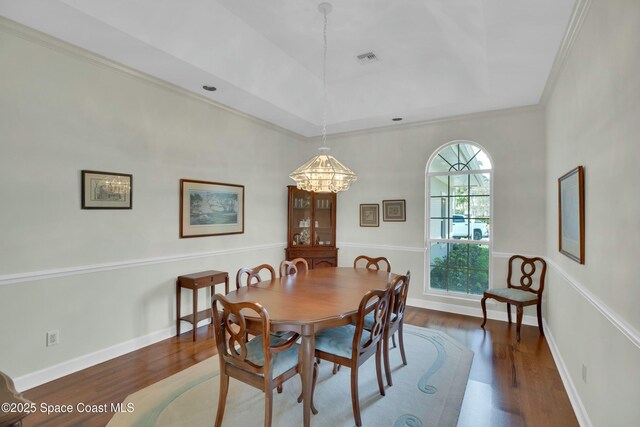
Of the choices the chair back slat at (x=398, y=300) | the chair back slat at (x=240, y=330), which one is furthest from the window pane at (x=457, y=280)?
the chair back slat at (x=240, y=330)

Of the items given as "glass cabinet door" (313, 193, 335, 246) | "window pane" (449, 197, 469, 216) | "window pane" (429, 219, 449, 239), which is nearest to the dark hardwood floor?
"window pane" (429, 219, 449, 239)

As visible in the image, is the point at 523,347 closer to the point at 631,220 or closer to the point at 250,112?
the point at 631,220

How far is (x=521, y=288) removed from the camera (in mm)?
4094

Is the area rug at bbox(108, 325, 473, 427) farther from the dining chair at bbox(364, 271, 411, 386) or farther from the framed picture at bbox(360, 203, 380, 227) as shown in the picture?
the framed picture at bbox(360, 203, 380, 227)

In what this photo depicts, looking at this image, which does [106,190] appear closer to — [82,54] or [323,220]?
[82,54]

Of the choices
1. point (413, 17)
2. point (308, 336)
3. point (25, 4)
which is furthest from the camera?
point (413, 17)

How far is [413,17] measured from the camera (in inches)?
120

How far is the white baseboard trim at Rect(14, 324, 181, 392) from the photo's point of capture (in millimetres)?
2633

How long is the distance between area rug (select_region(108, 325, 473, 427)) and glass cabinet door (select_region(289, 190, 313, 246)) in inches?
107

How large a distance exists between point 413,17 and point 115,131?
3106mm

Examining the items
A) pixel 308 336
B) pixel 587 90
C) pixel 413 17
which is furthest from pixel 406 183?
pixel 308 336

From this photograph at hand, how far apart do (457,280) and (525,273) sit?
3.02 feet

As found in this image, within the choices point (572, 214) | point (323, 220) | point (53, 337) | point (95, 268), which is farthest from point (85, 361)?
point (572, 214)

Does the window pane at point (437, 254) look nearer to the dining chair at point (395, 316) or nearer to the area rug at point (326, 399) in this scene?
the area rug at point (326, 399)
